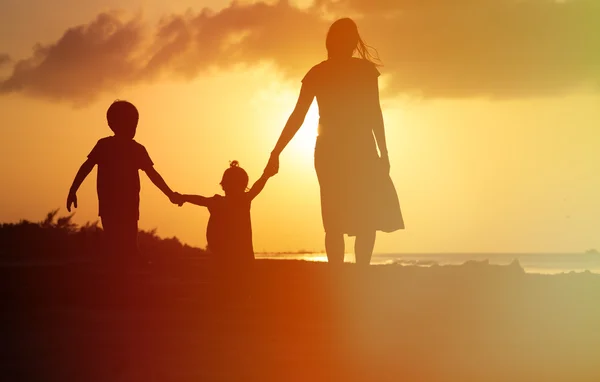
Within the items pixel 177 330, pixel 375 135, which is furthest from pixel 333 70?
pixel 177 330

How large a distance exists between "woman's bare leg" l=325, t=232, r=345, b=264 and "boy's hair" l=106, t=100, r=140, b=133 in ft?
8.68

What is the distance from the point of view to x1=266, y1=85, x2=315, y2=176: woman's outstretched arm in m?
10.2

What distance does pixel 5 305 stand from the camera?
9.77m

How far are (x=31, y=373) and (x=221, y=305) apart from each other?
13.5ft

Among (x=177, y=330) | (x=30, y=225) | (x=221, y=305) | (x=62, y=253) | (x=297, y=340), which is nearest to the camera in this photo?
(x=297, y=340)

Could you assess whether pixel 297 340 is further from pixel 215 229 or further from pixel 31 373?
pixel 215 229

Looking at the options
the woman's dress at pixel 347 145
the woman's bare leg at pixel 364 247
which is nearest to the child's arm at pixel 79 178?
the woman's dress at pixel 347 145

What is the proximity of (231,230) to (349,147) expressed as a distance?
63.8 inches

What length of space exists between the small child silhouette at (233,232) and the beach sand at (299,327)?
0.19 meters

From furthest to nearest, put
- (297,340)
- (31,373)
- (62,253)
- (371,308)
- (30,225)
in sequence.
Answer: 1. (30,225)
2. (62,253)
3. (371,308)
4. (297,340)
5. (31,373)

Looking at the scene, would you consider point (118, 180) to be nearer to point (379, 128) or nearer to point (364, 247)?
point (364, 247)

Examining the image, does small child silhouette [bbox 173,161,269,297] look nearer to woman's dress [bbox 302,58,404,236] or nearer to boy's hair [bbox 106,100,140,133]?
woman's dress [bbox 302,58,404,236]

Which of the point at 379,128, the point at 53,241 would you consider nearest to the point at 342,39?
the point at 379,128

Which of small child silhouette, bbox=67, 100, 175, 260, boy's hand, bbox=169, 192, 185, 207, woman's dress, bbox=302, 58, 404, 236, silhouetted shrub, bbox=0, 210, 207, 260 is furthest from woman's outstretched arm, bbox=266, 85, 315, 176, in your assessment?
silhouetted shrub, bbox=0, 210, 207, 260
